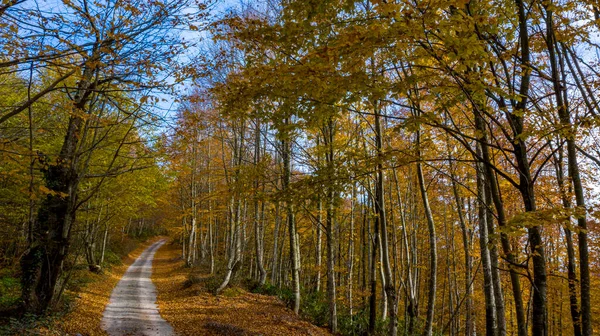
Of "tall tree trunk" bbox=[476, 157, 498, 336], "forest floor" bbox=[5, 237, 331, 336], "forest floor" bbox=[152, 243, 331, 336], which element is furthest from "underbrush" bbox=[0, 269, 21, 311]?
"tall tree trunk" bbox=[476, 157, 498, 336]

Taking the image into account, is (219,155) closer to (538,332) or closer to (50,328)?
(50,328)

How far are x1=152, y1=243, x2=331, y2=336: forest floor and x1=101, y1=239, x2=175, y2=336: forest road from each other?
322mm

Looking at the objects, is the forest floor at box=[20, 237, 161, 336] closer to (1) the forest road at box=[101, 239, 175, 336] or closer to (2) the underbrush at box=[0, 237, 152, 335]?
(2) the underbrush at box=[0, 237, 152, 335]

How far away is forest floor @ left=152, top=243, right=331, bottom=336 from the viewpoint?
340 inches

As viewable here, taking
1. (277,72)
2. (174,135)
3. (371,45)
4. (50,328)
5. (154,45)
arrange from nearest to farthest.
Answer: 1. (371,45)
2. (277,72)
3. (154,45)
4. (50,328)
5. (174,135)

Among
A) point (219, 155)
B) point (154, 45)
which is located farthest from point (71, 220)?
point (219, 155)

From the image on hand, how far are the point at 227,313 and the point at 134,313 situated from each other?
9.44ft

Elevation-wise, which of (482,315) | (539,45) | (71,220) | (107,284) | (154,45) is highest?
(539,45)

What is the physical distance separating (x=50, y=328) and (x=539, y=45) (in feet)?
35.7

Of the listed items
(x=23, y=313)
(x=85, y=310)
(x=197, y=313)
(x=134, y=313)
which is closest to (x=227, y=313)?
(x=197, y=313)

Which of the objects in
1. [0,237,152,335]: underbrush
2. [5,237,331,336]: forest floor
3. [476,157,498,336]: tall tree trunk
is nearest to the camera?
[0,237,152,335]: underbrush

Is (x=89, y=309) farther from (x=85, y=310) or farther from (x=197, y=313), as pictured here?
(x=197, y=313)

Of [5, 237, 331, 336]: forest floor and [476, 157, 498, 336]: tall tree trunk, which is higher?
[476, 157, 498, 336]: tall tree trunk

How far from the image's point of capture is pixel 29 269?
776 centimetres
